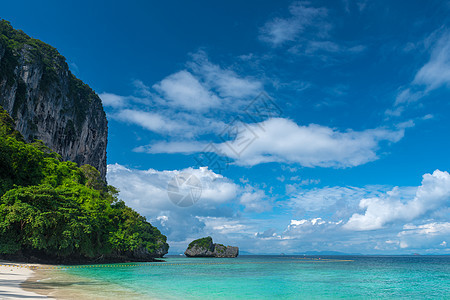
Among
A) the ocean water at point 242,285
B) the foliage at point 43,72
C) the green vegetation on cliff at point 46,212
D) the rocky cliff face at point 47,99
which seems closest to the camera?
the ocean water at point 242,285

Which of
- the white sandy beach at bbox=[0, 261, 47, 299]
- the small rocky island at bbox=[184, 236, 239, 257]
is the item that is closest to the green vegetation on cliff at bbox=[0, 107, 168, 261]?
the white sandy beach at bbox=[0, 261, 47, 299]

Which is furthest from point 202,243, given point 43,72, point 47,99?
point 43,72

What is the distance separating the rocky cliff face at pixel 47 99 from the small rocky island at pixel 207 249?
62464 millimetres

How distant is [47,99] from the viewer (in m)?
68.7

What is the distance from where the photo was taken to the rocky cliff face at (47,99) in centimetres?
5719

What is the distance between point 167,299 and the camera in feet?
51.9

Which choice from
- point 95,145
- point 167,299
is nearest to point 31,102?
point 95,145

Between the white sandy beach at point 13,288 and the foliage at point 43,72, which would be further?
the foliage at point 43,72

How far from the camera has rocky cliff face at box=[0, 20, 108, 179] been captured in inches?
2251

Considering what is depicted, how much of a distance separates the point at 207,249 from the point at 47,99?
94.5 m

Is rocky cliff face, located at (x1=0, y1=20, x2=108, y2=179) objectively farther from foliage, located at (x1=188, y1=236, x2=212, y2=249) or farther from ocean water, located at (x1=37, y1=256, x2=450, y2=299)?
foliage, located at (x1=188, y1=236, x2=212, y2=249)

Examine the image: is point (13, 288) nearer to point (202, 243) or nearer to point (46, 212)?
point (46, 212)

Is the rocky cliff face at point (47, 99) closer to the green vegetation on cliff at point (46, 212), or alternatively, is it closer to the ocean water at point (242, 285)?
the green vegetation on cliff at point (46, 212)

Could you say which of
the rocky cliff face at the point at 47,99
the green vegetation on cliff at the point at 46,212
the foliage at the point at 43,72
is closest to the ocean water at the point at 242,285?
the green vegetation on cliff at the point at 46,212
